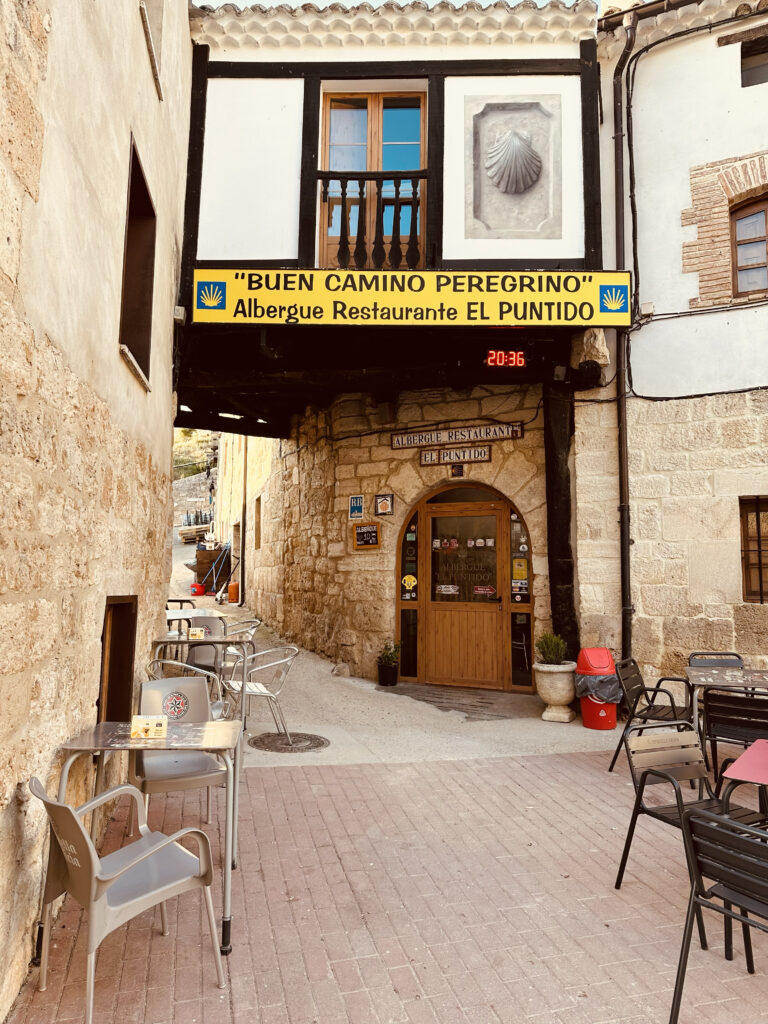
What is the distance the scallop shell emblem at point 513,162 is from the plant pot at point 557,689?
174 inches

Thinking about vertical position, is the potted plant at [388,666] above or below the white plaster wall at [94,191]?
below

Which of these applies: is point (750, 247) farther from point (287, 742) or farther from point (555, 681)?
point (287, 742)

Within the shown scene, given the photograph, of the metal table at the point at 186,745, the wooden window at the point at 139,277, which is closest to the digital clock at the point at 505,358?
the wooden window at the point at 139,277

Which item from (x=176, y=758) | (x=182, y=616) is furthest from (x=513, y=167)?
(x=176, y=758)

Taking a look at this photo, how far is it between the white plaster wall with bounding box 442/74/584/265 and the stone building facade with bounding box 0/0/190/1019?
2956mm

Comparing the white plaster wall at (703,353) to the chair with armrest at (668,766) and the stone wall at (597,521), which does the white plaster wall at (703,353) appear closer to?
the stone wall at (597,521)

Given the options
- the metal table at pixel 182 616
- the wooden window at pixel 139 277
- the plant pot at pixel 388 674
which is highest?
the wooden window at pixel 139 277

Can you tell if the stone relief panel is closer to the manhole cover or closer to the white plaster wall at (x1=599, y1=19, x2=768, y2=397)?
the white plaster wall at (x1=599, y1=19, x2=768, y2=397)

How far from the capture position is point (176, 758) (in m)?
3.37

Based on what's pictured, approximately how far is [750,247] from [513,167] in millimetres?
2312

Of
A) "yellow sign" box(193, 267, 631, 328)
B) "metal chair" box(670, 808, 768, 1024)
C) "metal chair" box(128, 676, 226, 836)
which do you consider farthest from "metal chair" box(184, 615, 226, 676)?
"metal chair" box(670, 808, 768, 1024)

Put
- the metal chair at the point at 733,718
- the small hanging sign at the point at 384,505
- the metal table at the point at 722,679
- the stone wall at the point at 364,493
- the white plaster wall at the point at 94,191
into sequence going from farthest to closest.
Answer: the small hanging sign at the point at 384,505 < the stone wall at the point at 364,493 < the metal table at the point at 722,679 < the metal chair at the point at 733,718 < the white plaster wall at the point at 94,191

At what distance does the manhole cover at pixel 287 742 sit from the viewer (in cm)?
511

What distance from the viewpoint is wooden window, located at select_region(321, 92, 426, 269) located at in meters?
6.31
